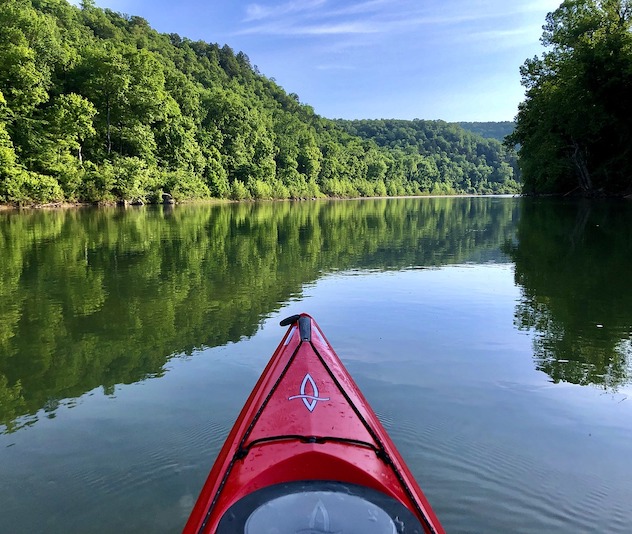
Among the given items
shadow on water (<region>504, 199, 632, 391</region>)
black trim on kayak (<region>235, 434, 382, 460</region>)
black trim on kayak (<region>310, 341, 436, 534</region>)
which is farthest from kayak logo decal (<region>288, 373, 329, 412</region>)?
shadow on water (<region>504, 199, 632, 391</region>)

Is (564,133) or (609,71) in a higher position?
(609,71)

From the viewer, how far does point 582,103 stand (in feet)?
106

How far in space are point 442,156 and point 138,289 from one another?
6111 inches

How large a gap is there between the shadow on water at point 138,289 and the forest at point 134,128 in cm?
1828

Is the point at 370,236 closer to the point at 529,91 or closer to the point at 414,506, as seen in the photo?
the point at 414,506

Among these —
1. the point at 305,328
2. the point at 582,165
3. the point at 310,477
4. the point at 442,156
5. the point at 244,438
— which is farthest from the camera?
the point at 442,156

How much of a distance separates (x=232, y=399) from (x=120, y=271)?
6.61 meters

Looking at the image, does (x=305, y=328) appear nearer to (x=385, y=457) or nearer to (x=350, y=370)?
(x=350, y=370)

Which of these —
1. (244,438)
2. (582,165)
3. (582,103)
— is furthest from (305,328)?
(582,165)

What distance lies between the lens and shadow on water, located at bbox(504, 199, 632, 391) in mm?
4801

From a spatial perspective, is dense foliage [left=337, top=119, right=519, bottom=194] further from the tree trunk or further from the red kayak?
the red kayak

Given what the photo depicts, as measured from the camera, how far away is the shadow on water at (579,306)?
4801 millimetres

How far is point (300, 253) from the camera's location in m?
12.7

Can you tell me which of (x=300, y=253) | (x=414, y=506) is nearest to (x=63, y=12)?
(x=300, y=253)
